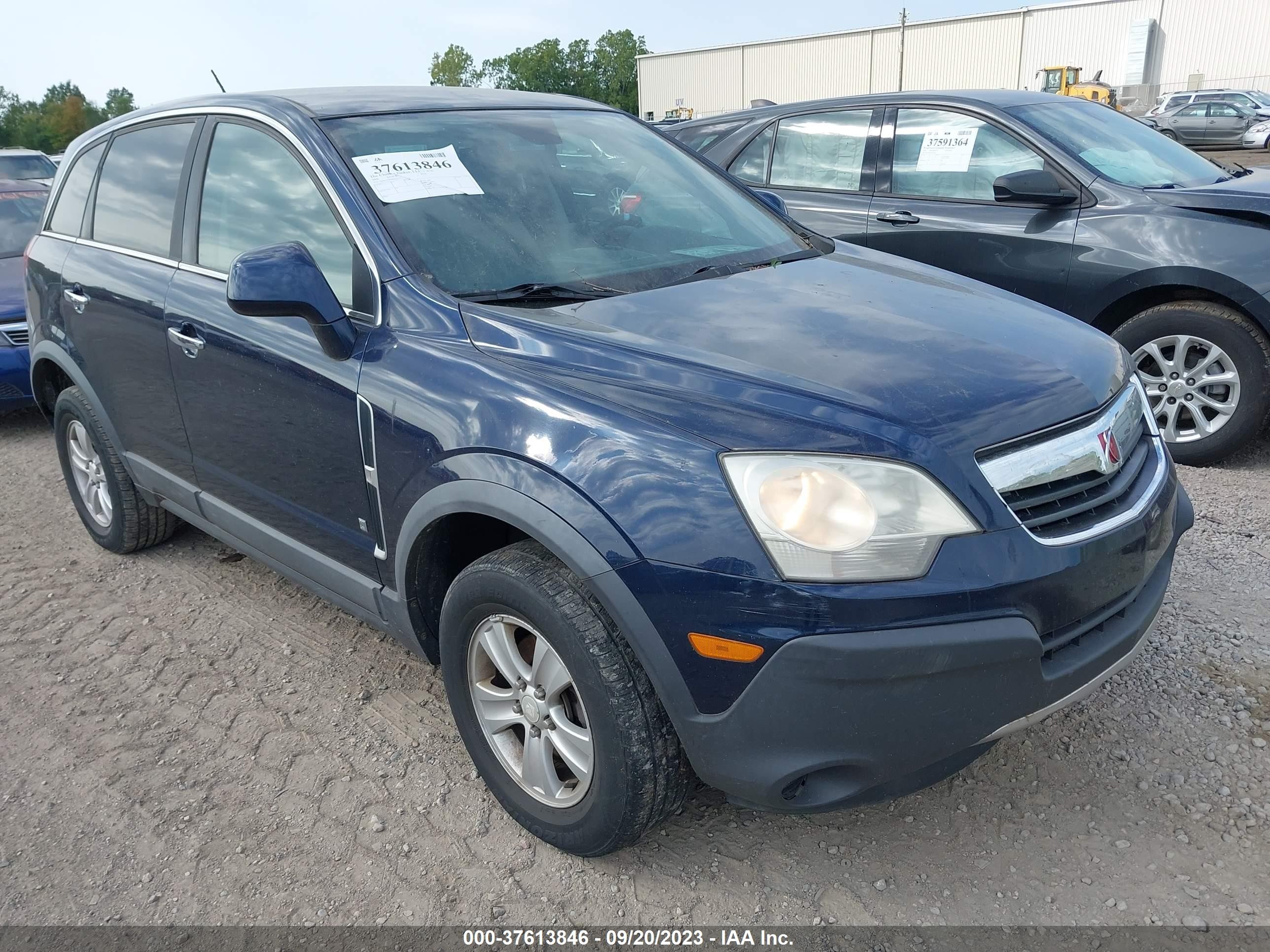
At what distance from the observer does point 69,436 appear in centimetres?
435

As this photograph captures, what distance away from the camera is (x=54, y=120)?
73.7 metres

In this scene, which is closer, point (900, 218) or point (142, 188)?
point (142, 188)

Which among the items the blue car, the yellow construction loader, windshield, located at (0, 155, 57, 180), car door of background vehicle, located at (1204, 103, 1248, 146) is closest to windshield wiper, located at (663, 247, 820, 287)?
the blue car

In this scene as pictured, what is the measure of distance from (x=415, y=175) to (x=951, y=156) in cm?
343

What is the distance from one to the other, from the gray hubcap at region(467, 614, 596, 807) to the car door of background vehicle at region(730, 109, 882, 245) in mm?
3591

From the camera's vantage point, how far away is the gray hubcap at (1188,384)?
4.41 meters

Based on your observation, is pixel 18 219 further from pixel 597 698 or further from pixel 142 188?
pixel 597 698

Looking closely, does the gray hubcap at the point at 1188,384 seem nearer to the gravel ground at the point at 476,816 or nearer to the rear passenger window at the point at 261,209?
the gravel ground at the point at 476,816

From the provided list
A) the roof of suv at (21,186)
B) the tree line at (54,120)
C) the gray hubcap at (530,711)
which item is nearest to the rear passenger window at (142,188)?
the gray hubcap at (530,711)

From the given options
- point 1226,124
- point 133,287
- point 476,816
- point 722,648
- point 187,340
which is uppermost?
point 133,287

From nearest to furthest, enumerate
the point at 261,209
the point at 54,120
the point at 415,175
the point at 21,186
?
the point at 415,175
the point at 261,209
the point at 21,186
the point at 54,120

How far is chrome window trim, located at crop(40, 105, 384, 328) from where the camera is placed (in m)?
2.54

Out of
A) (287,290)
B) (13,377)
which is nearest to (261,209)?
(287,290)

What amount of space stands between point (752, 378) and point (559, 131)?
5.06ft
